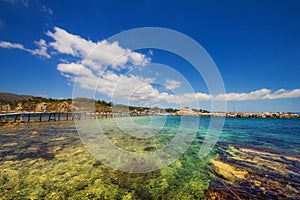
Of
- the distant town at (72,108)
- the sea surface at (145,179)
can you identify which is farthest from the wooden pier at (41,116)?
the sea surface at (145,179)

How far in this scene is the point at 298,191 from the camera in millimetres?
4801

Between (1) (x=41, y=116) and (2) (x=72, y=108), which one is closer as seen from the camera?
(2) (x=72, y=108)

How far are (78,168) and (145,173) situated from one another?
9.49 ft

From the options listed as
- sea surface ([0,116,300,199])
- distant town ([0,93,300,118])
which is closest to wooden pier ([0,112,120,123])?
distant town ([0,93,300,118])

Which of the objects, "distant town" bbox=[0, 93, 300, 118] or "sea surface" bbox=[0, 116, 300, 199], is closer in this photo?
"sea surface" bbox=[0, 116, 300, 199]

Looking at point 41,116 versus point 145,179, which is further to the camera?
point 41,116

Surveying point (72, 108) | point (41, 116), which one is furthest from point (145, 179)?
point (41, 116)

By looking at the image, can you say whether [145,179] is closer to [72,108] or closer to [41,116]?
[72,108]

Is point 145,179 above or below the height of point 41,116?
below

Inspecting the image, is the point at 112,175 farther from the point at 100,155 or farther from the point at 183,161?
the point at 183,161

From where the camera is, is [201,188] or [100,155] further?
[100,155]

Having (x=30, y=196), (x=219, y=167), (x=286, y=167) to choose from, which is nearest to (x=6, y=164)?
(x=30, y=196)

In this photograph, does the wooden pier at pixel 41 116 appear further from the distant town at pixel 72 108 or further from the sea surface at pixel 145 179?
the sea surface at pixel 145 179

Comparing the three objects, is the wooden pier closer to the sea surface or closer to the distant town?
the distant town
